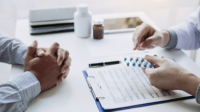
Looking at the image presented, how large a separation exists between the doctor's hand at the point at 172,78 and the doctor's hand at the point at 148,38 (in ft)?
0.57

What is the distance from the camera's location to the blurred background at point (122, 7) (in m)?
2.33

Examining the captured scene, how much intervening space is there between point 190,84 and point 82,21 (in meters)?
0.59

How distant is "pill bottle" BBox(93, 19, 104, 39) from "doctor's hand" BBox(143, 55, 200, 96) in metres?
0.39

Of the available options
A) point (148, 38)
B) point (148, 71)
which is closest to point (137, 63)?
point (148, 71)

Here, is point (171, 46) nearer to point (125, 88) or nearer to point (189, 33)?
point (189, 33)

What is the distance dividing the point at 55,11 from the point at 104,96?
67cm

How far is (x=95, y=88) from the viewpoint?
2.37 ft

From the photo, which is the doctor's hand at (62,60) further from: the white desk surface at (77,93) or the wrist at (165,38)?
the wrist at (165,38)

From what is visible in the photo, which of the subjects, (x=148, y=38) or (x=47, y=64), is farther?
(x=148, y=38)

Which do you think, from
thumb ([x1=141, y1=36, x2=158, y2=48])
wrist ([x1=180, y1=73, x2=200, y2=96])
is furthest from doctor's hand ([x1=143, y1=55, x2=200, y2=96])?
thumb ([x1=141, y1=36, x2=158, y2=48])

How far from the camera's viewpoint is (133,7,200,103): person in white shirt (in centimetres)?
70

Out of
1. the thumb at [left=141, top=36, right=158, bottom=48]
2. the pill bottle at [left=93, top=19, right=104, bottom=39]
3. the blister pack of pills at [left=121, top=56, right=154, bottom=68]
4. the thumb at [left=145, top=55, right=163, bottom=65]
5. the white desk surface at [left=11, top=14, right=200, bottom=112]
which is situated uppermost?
the pill bottle at [left=93, top=19, right=104, bottom=39]

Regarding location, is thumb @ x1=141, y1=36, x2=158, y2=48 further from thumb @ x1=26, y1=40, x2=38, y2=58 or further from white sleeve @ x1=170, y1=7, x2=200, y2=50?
thumb @ x1=26, y1=40, x2=38, y2=58

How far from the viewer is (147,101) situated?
68 cm
